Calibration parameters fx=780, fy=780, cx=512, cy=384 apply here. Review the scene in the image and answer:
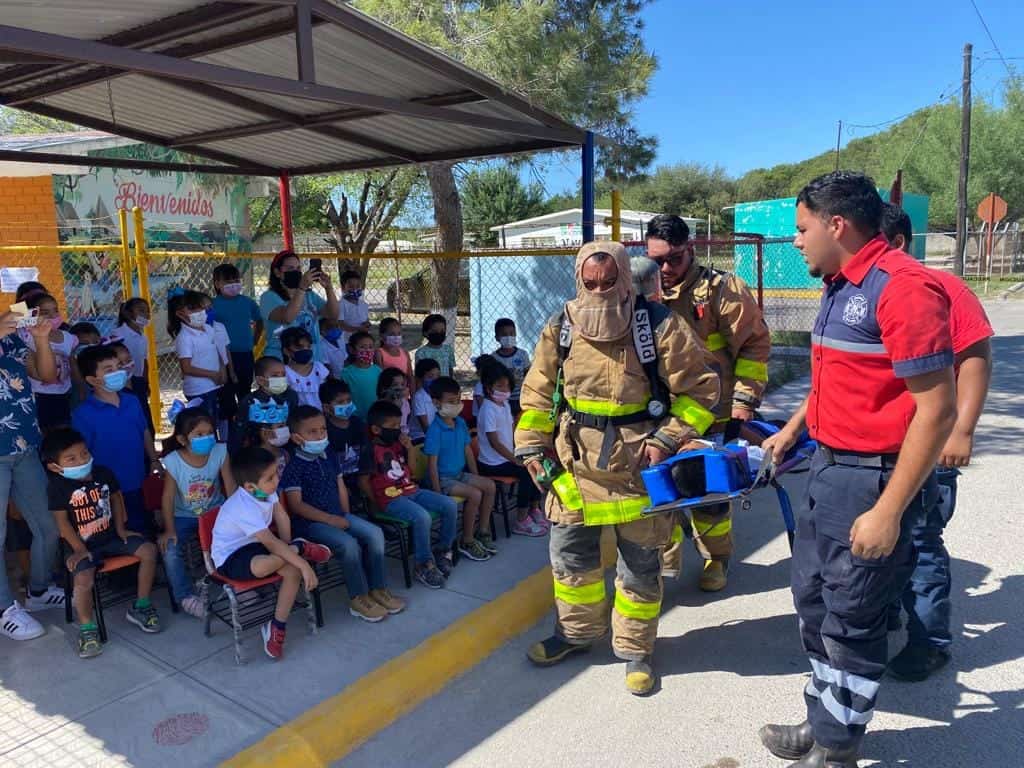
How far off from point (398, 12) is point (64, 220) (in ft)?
19.8

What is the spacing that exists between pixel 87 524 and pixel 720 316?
3368 millimetres

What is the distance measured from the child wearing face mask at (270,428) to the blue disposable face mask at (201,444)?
26 centimetres

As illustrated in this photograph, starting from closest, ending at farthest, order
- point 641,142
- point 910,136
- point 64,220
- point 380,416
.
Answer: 1. point 380,416
2. point 64,220
3. point 641,142
4. point 910,136

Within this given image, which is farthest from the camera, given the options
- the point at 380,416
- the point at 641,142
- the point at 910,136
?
the point at 910,136

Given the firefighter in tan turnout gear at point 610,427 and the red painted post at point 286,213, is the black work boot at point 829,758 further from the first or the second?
the red painted post at point 286,213

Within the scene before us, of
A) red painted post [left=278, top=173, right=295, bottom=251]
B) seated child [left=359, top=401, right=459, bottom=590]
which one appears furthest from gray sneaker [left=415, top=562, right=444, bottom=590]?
red painted post [left=278, top=173, right=295, bottom=251]

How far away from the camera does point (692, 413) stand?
333cm

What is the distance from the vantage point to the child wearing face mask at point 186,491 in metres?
3.96

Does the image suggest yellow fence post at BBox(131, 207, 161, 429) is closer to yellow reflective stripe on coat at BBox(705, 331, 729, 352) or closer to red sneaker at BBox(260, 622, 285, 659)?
red sneaker at BBox(260, 622, 285, 659)

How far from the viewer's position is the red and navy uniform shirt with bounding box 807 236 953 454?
91.2 inches

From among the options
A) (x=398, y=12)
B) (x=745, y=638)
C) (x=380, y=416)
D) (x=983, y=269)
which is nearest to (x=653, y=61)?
(x=398, y=12)

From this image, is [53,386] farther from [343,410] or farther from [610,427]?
[610,427]

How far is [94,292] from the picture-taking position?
478 inches

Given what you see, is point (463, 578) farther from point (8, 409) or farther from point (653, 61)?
point (653, 61)
